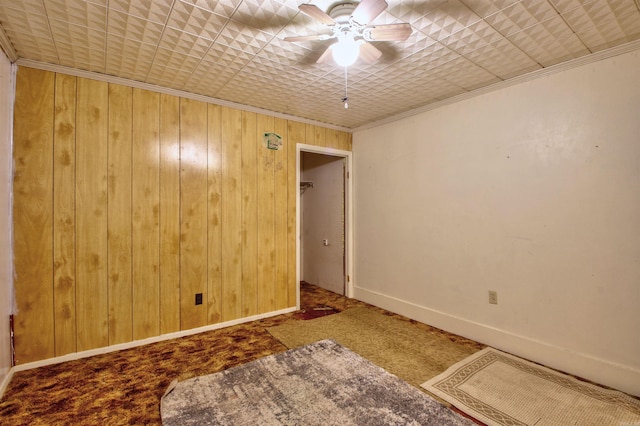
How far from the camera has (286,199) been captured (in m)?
3.76

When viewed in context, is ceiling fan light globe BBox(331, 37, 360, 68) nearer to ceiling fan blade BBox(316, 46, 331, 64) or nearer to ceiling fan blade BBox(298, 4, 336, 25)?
ceiling fan blade BBox(316, 46, 331, 64)

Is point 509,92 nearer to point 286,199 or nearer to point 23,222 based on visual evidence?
point 286,199

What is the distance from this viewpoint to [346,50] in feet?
5.92

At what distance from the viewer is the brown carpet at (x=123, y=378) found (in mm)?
1872

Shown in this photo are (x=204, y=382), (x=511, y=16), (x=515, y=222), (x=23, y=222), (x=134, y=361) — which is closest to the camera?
(x=511, y=16)

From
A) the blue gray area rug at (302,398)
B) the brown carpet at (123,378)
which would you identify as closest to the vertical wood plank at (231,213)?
the brown carpet at (123,378)

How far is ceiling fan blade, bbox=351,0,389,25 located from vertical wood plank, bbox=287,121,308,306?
7.35ft

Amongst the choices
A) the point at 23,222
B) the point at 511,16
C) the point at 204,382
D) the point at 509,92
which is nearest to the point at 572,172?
the point at 509,92

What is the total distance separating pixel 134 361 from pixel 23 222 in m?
1.42

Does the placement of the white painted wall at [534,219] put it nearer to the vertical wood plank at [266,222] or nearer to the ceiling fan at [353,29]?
the vertical wood plank at [266,222]

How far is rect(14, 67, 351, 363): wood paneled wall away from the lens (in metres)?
2.42

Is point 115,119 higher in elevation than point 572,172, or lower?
higher

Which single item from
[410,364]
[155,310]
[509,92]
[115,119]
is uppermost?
[509,92]

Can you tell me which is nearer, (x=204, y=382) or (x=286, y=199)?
(x=204, y=382)
